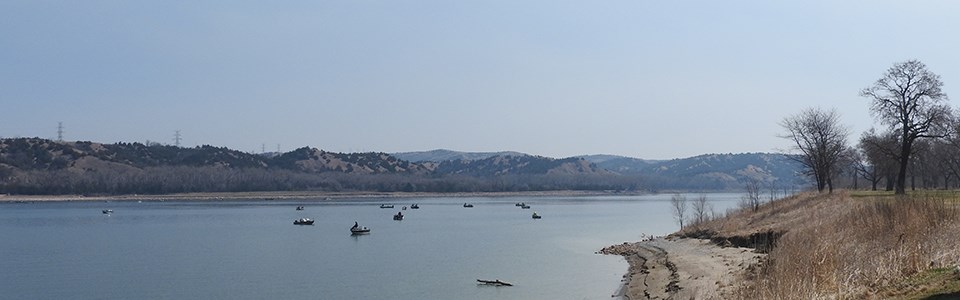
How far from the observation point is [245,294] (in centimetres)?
3566

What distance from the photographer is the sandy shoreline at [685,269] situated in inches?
1134

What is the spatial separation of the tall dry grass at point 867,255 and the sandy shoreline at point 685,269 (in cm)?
359

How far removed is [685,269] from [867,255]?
17.2m

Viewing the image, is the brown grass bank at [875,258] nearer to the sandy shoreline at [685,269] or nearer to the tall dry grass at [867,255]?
the tall dry grass at [867,255]

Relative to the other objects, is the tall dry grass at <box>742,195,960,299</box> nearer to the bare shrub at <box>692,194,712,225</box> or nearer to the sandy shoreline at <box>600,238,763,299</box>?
the sandy shoreline at <box>600,238,763,299</box>

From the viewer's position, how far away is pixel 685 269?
120ft

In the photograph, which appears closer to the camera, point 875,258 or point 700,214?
point 875,258

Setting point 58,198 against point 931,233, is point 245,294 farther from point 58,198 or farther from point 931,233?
point 58,198

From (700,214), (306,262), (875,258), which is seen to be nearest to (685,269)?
(875,258)

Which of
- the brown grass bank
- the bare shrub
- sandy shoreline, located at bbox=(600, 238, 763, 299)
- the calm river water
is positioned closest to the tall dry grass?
the brown grass bank

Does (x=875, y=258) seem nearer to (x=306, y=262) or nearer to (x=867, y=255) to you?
(x=867, y=255)

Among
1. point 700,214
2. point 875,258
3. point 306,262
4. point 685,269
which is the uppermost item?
point 700,214

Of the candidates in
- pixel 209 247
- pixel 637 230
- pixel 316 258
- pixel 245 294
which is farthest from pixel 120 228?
pixel 245 294

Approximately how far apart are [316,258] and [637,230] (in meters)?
34.7
